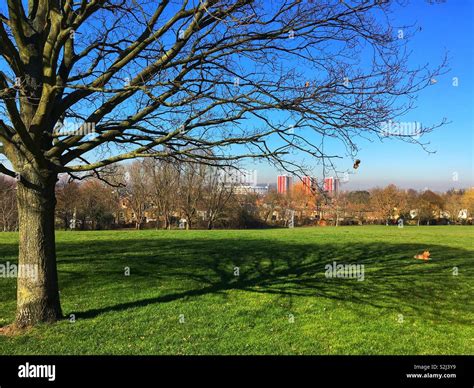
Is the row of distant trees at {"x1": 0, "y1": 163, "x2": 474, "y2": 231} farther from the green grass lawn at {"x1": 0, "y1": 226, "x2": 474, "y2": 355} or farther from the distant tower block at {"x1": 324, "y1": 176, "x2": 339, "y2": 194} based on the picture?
the distant tower block at {"x1": 324, "y1": 176, "x2": 339, "y2": 194}

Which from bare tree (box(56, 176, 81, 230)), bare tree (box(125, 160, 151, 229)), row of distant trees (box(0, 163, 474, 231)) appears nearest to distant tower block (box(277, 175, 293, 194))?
bare tree (box(56, 176, 81, 230))

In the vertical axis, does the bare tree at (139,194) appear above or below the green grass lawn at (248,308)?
above

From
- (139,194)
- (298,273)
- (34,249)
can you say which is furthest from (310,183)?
(139,194)

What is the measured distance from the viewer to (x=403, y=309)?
27.5 ft

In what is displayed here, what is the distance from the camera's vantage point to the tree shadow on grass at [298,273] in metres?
9.01

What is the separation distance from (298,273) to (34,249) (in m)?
8.00

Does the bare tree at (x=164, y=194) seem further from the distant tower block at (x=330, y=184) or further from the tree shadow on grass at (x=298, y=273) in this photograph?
the distant tower block at (x=330, y=184)

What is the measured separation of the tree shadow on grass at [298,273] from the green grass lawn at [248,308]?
0.11ft

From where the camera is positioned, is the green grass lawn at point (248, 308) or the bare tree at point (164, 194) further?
the bare tree at point (164, 194)

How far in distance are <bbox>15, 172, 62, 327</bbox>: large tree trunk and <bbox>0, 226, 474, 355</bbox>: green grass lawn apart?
1.23 feet

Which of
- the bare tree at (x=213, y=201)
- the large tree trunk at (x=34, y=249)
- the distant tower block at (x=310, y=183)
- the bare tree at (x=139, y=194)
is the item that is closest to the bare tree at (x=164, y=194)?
the bare tree at (x=139, y=194)

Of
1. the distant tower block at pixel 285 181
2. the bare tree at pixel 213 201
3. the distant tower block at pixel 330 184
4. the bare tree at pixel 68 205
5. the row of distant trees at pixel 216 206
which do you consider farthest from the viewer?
the bare tree at pixel 213 201

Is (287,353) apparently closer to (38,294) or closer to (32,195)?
(38,294)

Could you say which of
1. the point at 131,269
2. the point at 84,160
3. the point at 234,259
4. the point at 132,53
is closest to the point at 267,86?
the point at 132,53
